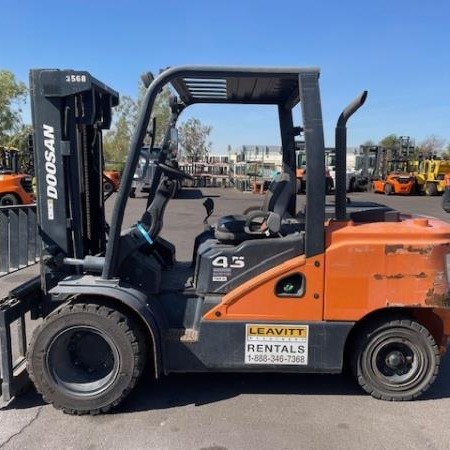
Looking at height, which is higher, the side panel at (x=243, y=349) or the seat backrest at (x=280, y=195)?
the seat backrest at (x=280, y=195)

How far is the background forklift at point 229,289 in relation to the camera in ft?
12.2

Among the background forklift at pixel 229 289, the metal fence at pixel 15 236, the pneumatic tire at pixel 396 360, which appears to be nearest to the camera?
the background forklift at pixel 229 289

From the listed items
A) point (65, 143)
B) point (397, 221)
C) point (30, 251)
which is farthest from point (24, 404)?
point (30, 251)

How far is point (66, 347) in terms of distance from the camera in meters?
3.86

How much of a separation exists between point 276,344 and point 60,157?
220 centimetres

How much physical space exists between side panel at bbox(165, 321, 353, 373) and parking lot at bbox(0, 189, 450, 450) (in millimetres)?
315

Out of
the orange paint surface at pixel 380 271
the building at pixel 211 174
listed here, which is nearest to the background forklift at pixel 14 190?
the orange paint surface at pixel 380 271

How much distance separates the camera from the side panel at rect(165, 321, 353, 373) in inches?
150

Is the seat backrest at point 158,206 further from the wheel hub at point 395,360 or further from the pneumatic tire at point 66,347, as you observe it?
the wheel hub at point 395,360

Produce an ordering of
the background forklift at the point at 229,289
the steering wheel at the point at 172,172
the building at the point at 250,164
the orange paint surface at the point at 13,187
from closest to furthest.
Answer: the background forklift at the point at 229,289 < the steering wheel at the point at 172,172 < the orange paint surface at the point at 13,187 < the building at the point at 250,164

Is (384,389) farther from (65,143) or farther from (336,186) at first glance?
(65,143)

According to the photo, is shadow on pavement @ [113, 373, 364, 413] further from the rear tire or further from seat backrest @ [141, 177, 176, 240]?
the rear tire

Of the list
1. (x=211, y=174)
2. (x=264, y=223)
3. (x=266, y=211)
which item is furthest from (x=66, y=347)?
(x=211, y=174)

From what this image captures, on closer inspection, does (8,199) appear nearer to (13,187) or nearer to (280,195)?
(13,187)
